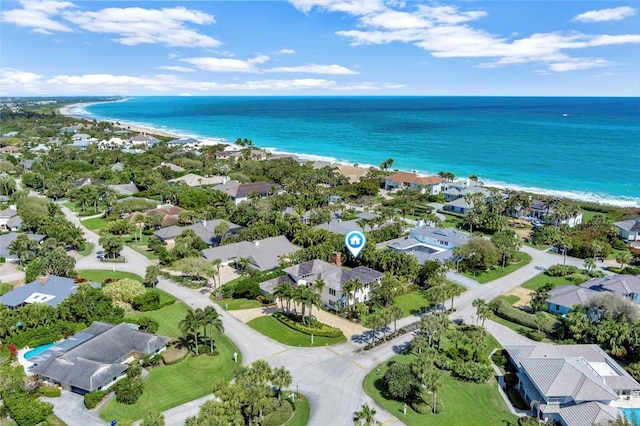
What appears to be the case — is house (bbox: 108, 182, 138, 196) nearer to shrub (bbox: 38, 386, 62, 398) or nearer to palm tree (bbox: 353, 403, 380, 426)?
shrub (bbox: 38, 386, 62, 398)

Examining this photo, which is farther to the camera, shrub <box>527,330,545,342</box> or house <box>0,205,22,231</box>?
house <box>0,205,22,231</box>

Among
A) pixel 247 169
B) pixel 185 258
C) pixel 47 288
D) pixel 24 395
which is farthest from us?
pixel 247 169

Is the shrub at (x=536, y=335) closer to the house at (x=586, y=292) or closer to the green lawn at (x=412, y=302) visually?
the house at (x=586, y=292)

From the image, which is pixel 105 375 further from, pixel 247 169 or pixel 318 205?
pixel 247 169

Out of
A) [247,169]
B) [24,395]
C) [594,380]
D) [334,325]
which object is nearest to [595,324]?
[594,380]

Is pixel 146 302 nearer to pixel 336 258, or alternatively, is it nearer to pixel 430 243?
pixel 336 258

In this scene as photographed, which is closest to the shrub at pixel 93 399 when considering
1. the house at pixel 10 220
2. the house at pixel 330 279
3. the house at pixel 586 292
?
the house at pixel 330 279

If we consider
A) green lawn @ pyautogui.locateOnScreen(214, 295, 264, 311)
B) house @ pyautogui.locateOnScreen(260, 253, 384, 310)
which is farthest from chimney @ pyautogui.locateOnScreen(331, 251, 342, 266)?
green lawn @ pyautogui.locateOnScreen(214, 295, 264, 311)
